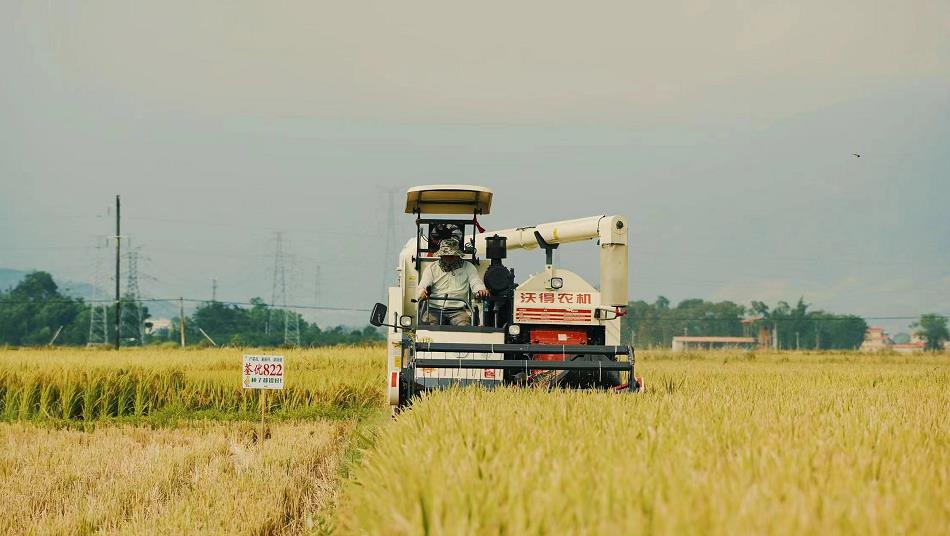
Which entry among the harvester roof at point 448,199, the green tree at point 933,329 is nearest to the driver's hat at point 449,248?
the harvester roof at point 448,199

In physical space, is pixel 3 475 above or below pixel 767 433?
below

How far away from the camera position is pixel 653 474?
12.9 ft

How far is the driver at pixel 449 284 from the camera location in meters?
12.7

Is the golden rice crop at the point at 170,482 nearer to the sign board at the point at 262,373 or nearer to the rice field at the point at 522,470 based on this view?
the rice field at the point at 522,470

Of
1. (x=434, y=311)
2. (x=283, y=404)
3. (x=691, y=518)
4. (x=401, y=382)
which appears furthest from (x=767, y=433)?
(x=283, y=404)

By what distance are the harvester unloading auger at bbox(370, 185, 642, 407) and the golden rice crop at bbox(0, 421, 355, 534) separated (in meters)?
1.82

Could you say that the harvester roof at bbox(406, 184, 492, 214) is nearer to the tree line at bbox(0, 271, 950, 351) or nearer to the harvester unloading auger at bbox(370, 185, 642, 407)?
the harvester unloading auger at bbox(370, 185, 642, 407)

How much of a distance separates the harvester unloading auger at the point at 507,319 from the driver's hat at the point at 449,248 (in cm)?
27

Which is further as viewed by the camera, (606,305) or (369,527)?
(606,305)

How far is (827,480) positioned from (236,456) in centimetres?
878

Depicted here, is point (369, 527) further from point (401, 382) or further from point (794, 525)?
point (401, 382)

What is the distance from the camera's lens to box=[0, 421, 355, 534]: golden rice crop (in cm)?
760

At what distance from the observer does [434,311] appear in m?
12.8

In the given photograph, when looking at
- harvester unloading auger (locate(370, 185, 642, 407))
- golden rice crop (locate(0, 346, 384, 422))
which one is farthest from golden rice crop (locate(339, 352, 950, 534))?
golden rice crop (locate(0, 346, 384, 422))
